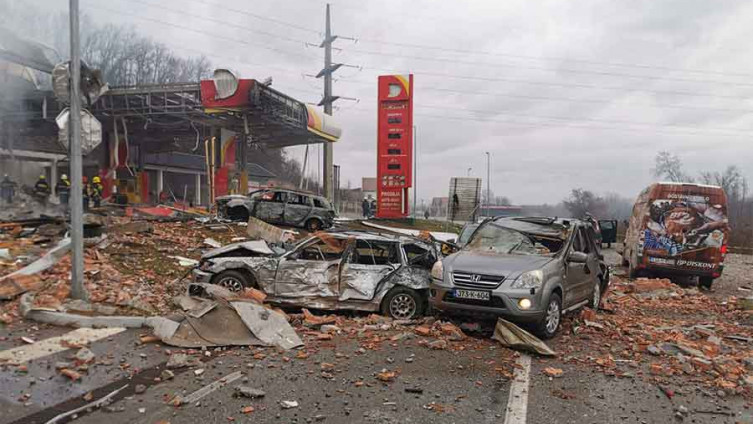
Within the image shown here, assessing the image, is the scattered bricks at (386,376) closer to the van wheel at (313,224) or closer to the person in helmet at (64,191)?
the van wheel at (313,224)

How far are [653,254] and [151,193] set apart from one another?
35245 mm

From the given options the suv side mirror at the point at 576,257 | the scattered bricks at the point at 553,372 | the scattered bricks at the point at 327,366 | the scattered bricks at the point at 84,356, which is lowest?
the scattered bricks at the point at 553,372

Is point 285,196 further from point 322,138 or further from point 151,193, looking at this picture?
point 151,193

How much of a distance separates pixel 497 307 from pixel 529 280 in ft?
1.81

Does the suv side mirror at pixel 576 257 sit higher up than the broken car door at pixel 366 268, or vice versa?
the suv side mirror at pixel 576 257

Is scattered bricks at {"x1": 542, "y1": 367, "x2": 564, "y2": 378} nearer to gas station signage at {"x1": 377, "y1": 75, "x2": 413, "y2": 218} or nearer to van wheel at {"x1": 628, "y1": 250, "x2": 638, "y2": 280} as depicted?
van wheel at {"x1": 628, "y1": 250, "x2": 638, "y2": 280}

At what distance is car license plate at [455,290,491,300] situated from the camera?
6.37m

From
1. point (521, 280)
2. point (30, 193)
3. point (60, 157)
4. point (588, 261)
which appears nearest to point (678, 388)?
point (521, 280)

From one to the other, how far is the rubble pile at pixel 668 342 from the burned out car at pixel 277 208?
37.6 ft

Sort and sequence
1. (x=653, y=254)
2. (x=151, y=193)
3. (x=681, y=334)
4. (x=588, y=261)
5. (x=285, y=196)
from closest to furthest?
1. (x=681, y=334)
2. (x=588, y=261)
3. (x=653, y=254)
4. (x=285, y=196)
5. (x=151, y=193)

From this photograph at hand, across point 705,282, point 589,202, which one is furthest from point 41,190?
point 589,202

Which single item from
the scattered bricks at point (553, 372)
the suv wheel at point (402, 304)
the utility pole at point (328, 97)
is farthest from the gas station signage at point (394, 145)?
the scattered bricks at point (553, 372)

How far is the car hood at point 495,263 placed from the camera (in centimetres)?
652

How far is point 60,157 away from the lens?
29.3 meters
